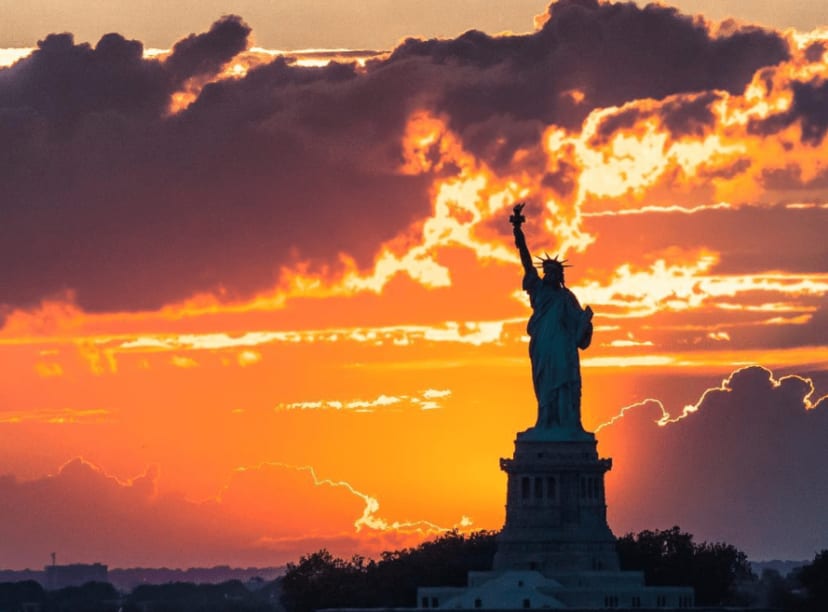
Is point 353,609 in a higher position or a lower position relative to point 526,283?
lower

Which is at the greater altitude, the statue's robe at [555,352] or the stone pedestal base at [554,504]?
the statue's robe at [555,352]

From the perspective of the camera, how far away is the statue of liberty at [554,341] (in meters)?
196

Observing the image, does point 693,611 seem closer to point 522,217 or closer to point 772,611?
point 772,611

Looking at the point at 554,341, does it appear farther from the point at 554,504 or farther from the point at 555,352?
the point at 554,504

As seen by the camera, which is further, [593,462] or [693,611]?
[593,462]

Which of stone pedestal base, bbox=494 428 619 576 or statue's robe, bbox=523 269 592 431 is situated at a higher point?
statue's robe, bbox=523 269 592 431

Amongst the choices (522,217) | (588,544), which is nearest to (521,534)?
(588,544)

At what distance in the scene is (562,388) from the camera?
196875mm

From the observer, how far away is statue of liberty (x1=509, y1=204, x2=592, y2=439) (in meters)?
196

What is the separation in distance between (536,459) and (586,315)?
787cm

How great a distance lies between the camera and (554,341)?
197250mm

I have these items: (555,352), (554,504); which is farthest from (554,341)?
(554,504)

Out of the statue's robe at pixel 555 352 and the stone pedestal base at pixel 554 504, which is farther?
the statue's robe at pixel 555 352

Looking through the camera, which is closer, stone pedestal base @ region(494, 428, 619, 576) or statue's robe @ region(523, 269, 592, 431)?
stone pedestal base @ region(494, 428, 619, 576)
